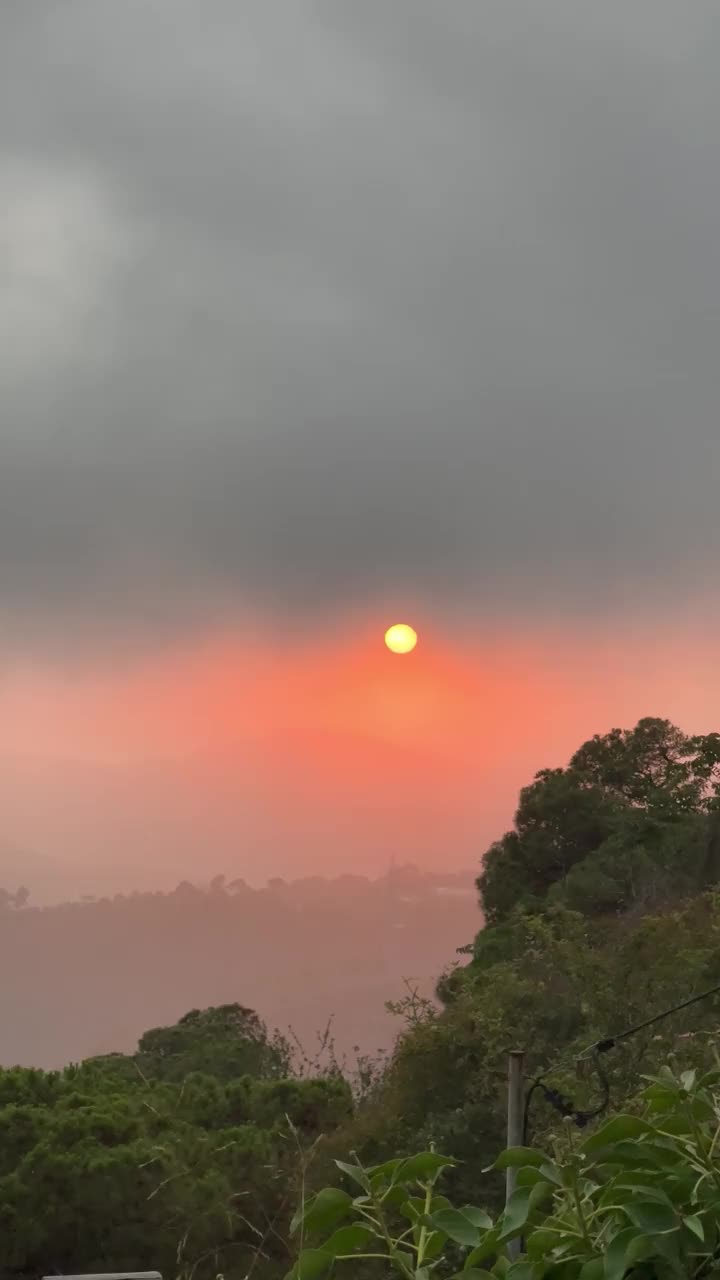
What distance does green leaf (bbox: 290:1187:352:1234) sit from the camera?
1729 millimetres

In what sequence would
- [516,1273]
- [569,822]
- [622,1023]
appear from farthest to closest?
1. [569,822]
2. [622,1023]
3. [516,1273]

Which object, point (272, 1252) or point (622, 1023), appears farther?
point (272, 1252)

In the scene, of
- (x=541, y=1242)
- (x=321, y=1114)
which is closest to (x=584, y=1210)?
(x=541, y=1242)

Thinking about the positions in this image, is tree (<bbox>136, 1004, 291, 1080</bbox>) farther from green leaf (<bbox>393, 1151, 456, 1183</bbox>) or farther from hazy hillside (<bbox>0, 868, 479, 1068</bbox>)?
hazy hillside (<bbox>0, 868, 479, 1068</bbox>)

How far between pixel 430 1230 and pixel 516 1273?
0.15m

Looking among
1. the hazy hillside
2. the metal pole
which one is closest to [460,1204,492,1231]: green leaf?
the metal pole

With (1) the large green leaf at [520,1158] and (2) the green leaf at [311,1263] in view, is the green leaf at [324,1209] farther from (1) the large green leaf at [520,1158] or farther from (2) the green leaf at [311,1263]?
(1) the large green leaf at [520,1158]

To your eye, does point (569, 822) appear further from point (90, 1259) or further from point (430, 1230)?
point (430, 1230)

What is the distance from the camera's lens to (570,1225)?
1673 millimetres

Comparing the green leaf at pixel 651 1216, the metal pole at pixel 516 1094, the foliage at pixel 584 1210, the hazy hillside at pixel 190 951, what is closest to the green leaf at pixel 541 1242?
the foliage at pixel 584 1210

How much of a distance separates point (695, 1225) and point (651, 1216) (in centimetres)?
5

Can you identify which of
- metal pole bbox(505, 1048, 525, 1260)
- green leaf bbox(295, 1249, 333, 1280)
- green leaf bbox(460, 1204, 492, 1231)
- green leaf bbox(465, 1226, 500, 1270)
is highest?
metal pole bbox(505, 1048, 525, 1260)

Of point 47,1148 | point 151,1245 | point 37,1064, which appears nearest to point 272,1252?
point 151,1245

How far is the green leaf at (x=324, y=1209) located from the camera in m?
1.73
